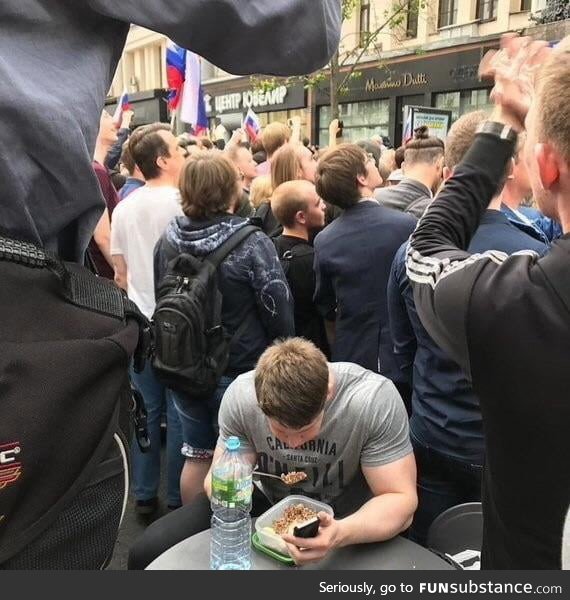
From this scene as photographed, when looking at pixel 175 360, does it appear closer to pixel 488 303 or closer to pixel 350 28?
pixel 488 303

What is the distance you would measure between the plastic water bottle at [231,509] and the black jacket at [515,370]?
84 centimetres

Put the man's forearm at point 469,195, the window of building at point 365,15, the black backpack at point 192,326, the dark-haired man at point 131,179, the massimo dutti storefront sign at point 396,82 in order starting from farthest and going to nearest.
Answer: the window of building at point 365,15
the massimo dutti storefront sign at point 396,82
the dark-haired man at point 131,179
the black backpack at point 192,326
the man's forearm at point 469,195

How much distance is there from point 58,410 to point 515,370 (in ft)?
2.45

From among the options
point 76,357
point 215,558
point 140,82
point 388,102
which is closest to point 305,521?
point 215,558

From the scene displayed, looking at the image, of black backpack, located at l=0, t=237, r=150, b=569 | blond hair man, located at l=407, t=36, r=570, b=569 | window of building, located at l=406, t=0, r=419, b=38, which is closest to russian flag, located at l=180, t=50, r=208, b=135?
blond hair man, located at l=407, t=36, r=570, b=569

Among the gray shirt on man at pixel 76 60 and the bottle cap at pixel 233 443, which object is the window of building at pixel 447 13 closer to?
the bottle cap at pixel 233 443

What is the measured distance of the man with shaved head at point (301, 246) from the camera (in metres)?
3.80

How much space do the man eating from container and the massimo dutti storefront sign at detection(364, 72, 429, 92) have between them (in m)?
17.8

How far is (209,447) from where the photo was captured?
3211 mm

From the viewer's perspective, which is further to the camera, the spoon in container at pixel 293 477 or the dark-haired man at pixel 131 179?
the dark-haired man at pixel 131 179

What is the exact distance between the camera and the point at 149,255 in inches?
145

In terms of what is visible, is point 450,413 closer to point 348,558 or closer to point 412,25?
point 348,558

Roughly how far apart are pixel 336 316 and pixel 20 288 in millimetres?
2952

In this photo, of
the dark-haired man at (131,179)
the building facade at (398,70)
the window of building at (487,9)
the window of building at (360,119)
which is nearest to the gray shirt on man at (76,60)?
the dark-haired man at (131,179)
